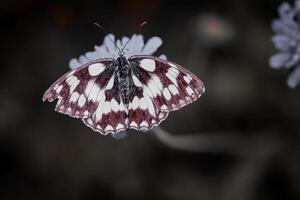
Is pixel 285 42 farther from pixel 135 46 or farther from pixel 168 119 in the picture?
pixel 168 119

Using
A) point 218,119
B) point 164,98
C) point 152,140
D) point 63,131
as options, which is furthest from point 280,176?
point 164,98

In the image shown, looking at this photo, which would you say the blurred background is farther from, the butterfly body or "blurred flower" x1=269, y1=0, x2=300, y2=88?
the butterfly body

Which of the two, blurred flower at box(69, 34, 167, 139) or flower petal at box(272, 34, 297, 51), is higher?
flower petal at box(272, 34, 297, 51)

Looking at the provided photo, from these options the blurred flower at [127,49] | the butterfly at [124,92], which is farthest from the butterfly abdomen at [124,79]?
the blurred flower at [127,49]

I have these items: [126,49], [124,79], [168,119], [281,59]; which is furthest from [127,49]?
[168,119]

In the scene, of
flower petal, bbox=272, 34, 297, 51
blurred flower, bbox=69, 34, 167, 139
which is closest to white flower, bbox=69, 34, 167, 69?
blurred flower, bbox=69, 34, 167, 139

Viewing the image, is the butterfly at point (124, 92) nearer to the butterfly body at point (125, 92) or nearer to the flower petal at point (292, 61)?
the butterfly body at point (125, 92)

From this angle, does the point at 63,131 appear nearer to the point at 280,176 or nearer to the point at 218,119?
the point at 218,119
